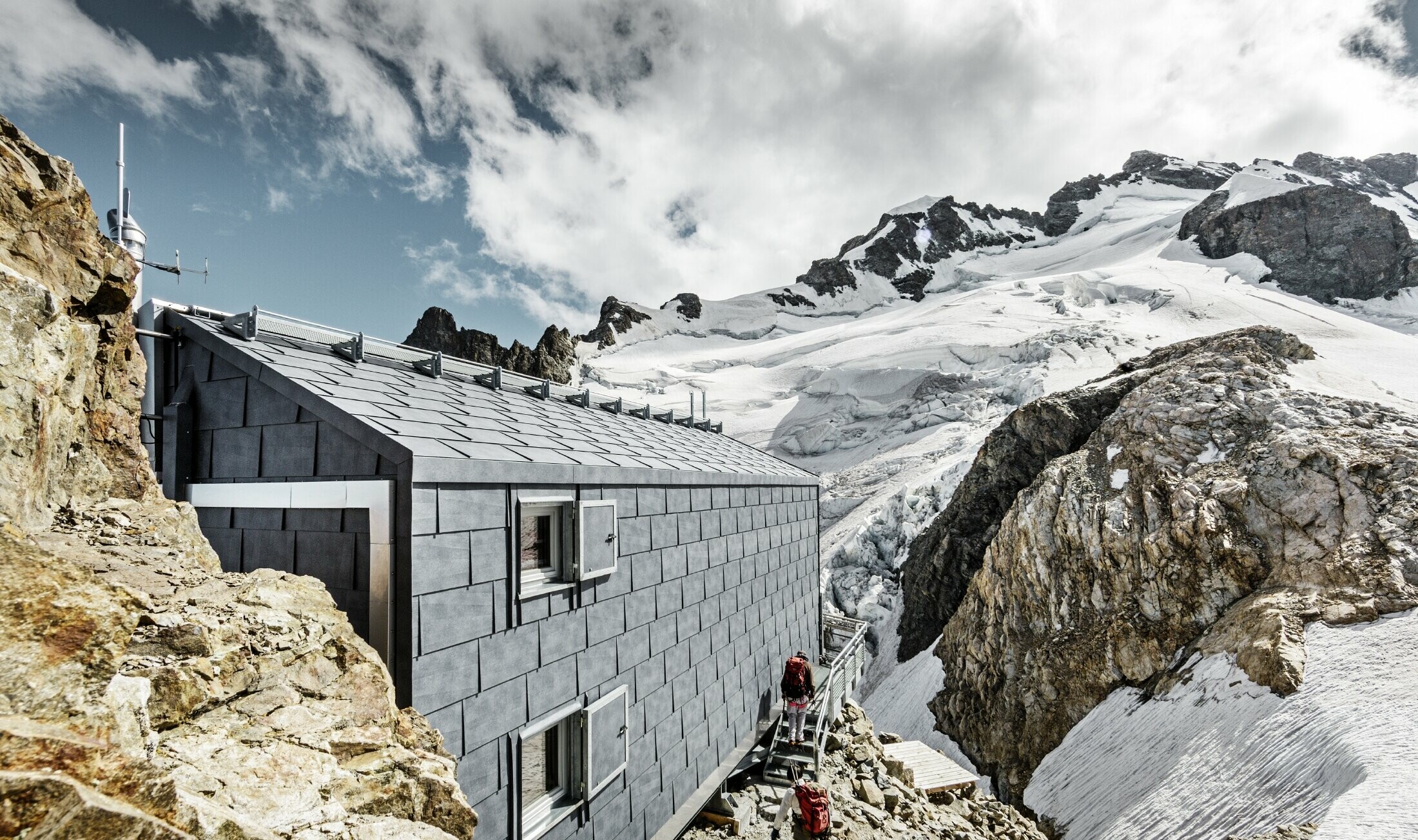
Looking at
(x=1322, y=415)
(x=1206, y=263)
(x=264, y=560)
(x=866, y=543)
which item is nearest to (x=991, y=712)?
(x=866, y=543)

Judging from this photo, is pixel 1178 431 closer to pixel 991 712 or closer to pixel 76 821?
pixel 991 712

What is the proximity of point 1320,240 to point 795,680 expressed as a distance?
88856 mm

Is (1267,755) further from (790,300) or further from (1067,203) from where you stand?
(1067,203)

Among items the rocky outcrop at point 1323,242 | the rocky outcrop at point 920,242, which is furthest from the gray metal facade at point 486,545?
the rocky outcrop at point 920,242

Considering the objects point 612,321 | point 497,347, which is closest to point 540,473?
point 497,347

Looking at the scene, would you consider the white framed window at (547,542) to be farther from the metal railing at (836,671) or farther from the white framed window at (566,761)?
the metal railing at (836,671)

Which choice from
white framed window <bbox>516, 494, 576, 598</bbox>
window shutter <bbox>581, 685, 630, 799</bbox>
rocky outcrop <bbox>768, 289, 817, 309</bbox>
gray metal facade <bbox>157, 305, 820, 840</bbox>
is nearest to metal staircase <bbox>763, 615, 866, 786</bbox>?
gray metal facade <bbox>157, 305, 820, 840</bbox>

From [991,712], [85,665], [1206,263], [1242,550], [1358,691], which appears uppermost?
[1206,263]

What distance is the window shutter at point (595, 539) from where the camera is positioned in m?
5.75

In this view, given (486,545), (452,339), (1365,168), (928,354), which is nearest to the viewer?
(486,545)

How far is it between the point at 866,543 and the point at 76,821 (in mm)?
26830

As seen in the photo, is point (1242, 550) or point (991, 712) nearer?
point (1242, 550)

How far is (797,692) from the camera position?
9266 mm

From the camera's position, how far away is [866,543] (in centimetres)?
2652
